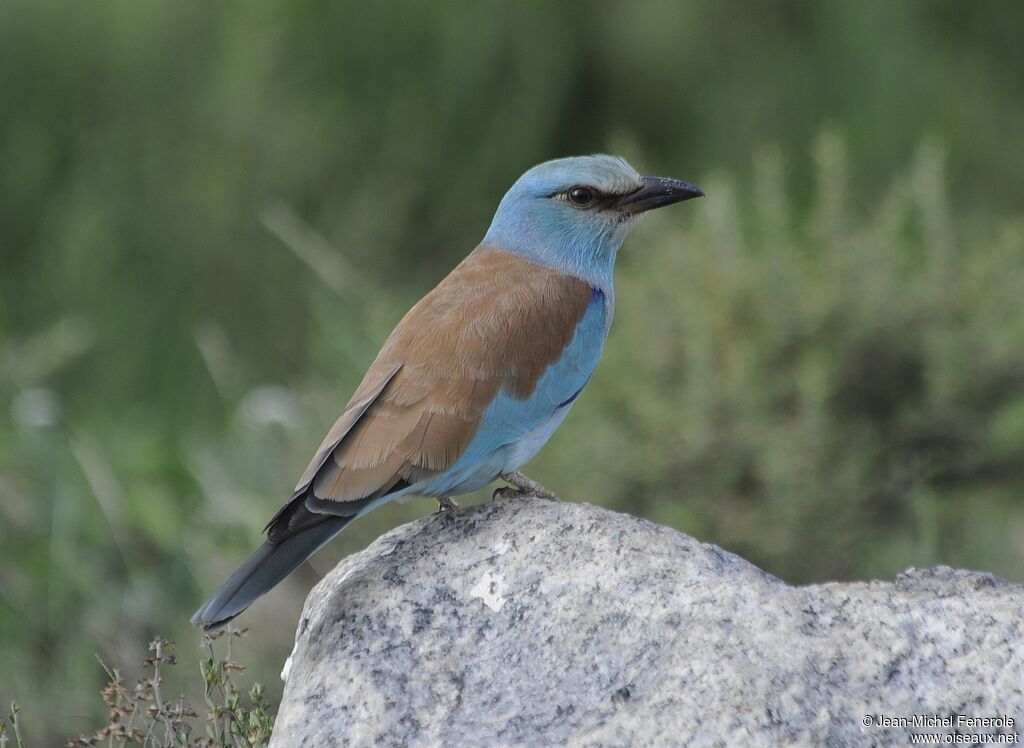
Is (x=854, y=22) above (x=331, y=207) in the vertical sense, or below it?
above

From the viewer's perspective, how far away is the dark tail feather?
3150 millimetres

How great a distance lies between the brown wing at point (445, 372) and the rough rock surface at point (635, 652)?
284 millimetres

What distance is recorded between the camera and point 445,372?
12.2 ft

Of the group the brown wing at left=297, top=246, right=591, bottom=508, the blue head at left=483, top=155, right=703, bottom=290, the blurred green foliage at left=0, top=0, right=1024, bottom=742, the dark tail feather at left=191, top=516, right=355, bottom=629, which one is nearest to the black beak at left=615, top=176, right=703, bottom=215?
the blue head at left=483, top=155, right=703, bottom=290

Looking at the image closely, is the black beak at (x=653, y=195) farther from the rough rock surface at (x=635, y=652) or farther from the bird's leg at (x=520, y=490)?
the rough rock surface at (x=635, y=652)

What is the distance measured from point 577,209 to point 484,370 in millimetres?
805

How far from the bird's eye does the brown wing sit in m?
0.27

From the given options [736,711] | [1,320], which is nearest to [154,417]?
[1,320]

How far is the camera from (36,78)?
8680mm

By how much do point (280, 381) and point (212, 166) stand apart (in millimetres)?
1458

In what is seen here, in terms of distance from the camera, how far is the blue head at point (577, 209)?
4.35 m

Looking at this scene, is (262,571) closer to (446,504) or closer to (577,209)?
(446,504)

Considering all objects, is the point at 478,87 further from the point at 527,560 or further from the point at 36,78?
the point at 527,560

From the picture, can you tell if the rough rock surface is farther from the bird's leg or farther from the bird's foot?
the bird's leg
